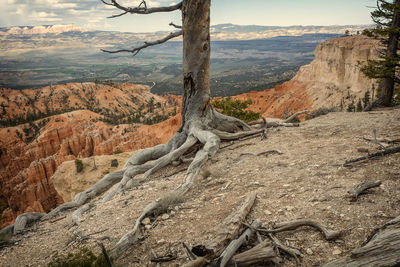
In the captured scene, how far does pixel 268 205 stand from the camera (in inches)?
149

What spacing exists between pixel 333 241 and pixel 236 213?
1172 mm

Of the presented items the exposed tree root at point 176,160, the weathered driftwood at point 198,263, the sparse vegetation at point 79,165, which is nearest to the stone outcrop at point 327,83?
the sparse vegetation at point 79,165

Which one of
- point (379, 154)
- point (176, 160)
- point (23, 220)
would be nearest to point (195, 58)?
point (176, 160)

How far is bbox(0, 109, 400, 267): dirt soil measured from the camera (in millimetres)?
2967

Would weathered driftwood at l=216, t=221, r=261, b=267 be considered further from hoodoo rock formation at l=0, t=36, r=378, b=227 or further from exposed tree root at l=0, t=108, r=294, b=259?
hoodoo rock formation at l=0, t=36, r=378, b=227

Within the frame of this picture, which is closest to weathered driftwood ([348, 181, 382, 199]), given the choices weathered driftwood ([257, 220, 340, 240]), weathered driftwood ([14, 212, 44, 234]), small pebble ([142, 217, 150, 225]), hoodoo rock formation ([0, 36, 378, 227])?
weathered driftwood ([257, 220, 340, 240])

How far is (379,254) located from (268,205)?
1828 millimetres

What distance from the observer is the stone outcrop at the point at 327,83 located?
47.3m

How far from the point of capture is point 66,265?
289 centimetres

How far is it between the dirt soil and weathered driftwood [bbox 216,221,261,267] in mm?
336

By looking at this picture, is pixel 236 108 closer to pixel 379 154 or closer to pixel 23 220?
pixel 379 154

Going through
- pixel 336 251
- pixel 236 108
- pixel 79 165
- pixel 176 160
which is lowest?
pixel 79 165

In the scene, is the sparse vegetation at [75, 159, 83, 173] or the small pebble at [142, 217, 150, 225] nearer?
the small pebble at [142, 217, 150, 225]

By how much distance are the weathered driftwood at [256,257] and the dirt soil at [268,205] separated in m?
0.22
